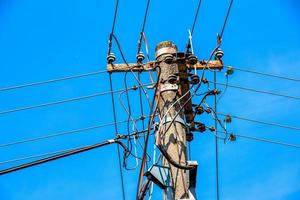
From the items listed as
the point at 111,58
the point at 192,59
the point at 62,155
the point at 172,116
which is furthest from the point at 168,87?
the point at 62,155

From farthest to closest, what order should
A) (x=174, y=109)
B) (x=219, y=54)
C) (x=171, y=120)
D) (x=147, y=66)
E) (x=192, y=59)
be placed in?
(x=219, y=54) → (x=147, y=66) → (x=192, y=59) → (x=174, y=109) → (x=171, y=120)

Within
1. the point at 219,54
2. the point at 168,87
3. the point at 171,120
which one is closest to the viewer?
the point at 171,120

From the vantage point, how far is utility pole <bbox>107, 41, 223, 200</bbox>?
224 inches

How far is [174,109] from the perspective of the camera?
635cm

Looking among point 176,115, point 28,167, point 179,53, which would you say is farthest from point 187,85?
point 28,167

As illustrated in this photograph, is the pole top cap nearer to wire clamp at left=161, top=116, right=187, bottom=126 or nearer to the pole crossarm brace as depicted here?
the pole crossarm brace

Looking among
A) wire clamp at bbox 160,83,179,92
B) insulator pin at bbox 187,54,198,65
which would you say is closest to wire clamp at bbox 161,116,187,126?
wire clamp at bbox 160,83,179,92

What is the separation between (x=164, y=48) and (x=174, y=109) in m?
0.91

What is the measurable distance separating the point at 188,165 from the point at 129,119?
5.65 ft

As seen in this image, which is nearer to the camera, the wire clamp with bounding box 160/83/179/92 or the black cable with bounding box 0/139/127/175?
the black cable with bounding box 0/139/127/175

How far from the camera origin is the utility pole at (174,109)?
5684mm

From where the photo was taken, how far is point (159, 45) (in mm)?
6855

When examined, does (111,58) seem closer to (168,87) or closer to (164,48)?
(164,48)

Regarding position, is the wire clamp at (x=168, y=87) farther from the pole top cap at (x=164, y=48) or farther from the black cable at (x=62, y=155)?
the black cable at (x=62, y=155)
